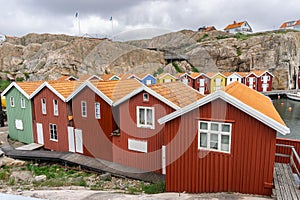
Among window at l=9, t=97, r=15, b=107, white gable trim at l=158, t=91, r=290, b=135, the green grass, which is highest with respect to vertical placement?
white gable trim at l=158, t=91, r=290, b=135

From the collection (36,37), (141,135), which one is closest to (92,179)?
(141,135)

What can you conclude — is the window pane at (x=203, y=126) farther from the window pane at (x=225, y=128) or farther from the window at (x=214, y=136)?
the window pane at (x=225, y=128)

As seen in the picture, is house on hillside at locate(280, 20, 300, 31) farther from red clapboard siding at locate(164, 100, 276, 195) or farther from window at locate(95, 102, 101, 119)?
red clapboard siding at locate(164, 100, 276, 195)

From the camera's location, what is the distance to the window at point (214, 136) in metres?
7.80

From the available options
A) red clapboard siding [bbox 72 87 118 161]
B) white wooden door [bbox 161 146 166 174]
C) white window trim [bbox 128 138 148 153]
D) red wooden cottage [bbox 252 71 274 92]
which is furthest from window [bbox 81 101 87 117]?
red wooden cottage [bbox 252 71 274 92]

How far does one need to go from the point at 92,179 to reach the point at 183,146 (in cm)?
622

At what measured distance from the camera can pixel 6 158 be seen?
14500mm

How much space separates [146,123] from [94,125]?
4.06 meters

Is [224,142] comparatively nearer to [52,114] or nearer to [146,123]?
[146,123]

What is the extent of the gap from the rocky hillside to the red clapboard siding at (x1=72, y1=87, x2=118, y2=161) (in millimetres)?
37396

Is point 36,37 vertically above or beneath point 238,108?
above

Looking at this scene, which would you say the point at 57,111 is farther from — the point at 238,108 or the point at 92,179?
the point at 238,108

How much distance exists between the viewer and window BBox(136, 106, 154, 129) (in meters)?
11.7

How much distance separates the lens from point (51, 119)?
16.2 m
